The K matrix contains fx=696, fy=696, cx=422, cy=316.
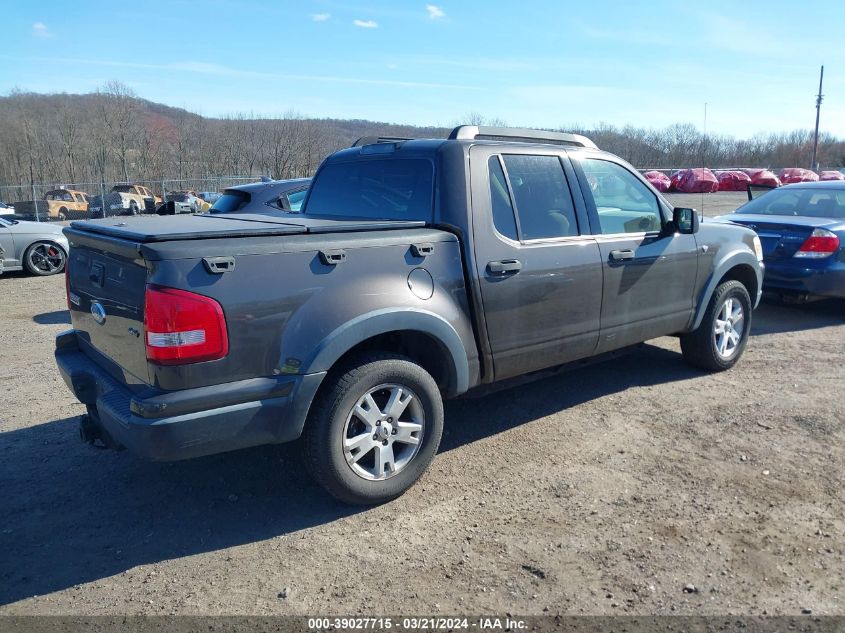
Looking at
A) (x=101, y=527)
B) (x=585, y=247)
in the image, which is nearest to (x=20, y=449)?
(x=101, y=527)

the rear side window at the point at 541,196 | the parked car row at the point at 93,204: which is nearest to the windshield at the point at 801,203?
the rear side window at the point at 541,196

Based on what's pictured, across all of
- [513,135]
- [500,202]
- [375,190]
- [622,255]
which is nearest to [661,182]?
[622,255]

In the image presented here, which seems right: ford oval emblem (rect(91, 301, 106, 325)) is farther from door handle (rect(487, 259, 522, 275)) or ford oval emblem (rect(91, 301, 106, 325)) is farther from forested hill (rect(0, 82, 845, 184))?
forested hill (rect(0, 82, 845, 184))

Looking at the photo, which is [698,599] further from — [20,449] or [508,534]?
[20,449]

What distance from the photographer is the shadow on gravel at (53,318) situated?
28.2ft

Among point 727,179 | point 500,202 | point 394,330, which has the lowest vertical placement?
point 394,330

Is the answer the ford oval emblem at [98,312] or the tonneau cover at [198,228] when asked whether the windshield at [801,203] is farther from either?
the ford oval emblem at [98,312]

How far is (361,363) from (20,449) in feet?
8.59

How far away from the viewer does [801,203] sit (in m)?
9.02

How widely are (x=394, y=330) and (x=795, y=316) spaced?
6.87 meters

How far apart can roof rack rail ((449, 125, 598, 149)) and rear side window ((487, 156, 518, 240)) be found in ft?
0.88

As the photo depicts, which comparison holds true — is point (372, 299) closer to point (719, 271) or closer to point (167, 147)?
point (719, 271)

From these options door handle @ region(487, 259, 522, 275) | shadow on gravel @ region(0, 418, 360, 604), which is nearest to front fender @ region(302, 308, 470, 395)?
door handle @ region(487, 259, 522, 275)

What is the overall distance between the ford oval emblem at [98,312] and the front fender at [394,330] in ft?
3.72
